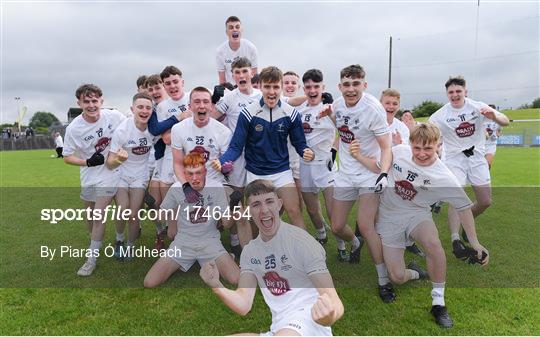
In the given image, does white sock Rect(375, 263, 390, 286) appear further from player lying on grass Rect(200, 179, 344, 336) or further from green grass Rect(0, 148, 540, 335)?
player lying on grass Rect(200, 179, 344, 336)

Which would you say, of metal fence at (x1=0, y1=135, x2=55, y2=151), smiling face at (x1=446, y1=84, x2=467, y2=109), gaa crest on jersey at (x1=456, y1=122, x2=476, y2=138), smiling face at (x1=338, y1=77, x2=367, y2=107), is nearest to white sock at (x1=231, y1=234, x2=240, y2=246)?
smiling face at (x1=338, y1=77, x2=367, y2=107)

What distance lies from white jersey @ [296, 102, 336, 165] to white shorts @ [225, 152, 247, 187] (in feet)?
3.58

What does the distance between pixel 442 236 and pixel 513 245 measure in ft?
3.26

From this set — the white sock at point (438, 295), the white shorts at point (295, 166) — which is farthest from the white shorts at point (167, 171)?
the white sock at point (438, 295)

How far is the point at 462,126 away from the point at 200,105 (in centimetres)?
401

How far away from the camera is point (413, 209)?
4.27 meters

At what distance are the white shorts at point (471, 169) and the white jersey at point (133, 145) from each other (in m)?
4.65

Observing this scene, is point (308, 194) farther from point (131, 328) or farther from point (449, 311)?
point (131, 328)

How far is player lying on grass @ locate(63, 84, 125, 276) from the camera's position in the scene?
5.19 metres

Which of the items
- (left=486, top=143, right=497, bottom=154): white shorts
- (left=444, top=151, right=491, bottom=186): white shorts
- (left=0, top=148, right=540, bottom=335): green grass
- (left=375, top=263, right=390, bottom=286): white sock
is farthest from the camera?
(left=486, top=143, right=497, bottom=154): white shorts

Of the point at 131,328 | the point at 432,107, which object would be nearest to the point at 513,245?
the point at 131,328

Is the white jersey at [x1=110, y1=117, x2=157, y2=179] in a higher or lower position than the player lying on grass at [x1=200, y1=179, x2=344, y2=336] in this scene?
higher

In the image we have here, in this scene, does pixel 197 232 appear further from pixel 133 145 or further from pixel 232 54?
pixel 232 54

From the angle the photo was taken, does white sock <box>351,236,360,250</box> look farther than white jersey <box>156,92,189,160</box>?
No
